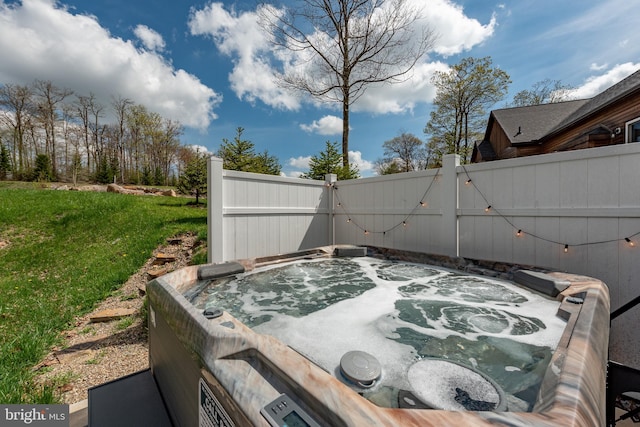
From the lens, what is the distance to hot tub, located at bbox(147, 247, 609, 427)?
732 mm

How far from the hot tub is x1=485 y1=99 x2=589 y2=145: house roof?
837 cm

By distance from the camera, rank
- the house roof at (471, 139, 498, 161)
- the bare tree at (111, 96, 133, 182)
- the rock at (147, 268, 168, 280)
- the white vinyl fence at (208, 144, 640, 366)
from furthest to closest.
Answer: the bare tree at (111, 96, 133, 182)
the house roof at (471, 139, 498, 161)
the rock at (147, 268, 168, 280)
the white vinyl fence at (208, 144, 640, 366)

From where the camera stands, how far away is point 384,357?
1.47m

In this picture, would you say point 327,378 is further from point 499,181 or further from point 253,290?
point 499,181

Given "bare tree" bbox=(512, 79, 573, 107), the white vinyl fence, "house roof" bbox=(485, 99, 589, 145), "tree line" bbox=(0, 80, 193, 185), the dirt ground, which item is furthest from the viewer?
"tree line" bbox=(0, 80, 193, 185)

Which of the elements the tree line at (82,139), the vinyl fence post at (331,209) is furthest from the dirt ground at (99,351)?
the tree line at (82,139)

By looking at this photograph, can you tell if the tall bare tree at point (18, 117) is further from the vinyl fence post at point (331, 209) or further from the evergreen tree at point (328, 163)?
the vinyl fence post at point (331, 209)

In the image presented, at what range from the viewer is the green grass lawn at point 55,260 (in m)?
2.28

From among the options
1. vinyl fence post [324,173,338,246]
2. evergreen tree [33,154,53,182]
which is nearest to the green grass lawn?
vinyl fence post [324,173,338,246]

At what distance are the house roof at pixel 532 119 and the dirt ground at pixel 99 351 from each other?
10.6 m

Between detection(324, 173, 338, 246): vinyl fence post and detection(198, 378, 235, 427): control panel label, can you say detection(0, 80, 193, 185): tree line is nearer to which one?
detection(324, 173, 338, 246): vinyl fence post

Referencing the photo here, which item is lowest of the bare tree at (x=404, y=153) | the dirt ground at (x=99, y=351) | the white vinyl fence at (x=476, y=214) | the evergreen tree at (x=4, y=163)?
the dirt ground at (x=99, y=351)

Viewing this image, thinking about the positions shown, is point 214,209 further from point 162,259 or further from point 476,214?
point 476,214

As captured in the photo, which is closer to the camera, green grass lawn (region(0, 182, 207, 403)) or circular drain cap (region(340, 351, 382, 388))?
circular drain cap (region(340, 351, 382, 388))
